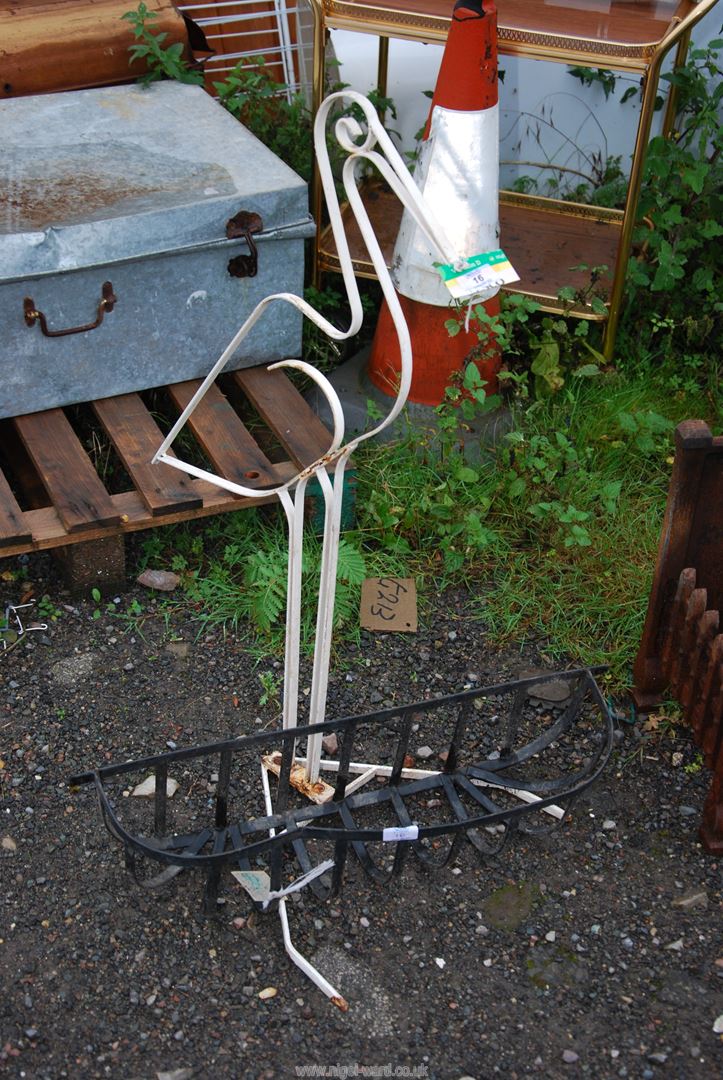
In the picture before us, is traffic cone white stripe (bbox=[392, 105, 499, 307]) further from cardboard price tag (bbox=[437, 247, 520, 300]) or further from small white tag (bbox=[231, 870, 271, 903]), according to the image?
small white tag (bbox=[231, 870, 271, 903])

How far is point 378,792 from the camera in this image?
2.39m

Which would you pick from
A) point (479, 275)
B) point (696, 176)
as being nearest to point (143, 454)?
point (479, 275)

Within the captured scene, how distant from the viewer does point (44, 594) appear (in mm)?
2988

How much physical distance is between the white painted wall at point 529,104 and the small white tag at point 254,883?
9.78ft

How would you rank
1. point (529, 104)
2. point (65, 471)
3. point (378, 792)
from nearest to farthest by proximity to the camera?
point (378, 792) → point (65, 471) → point (529, 104)

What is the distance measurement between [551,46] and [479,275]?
3.25ft

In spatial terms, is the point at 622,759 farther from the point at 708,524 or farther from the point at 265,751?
the point at 265,751

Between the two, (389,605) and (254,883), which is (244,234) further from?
(254,883)

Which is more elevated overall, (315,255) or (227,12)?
(227,12)

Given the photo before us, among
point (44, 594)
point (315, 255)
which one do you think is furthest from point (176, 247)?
point (44, 594)

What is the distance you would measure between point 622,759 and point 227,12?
3.13 metres

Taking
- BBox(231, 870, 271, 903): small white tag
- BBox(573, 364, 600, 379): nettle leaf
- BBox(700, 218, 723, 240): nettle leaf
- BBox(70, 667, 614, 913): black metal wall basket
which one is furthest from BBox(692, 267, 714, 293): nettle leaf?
BBox(231, 870, 271, 903): small white tag

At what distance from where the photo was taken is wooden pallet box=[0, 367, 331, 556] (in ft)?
9.16

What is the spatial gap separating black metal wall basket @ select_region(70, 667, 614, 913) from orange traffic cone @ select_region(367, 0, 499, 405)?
108 cm
